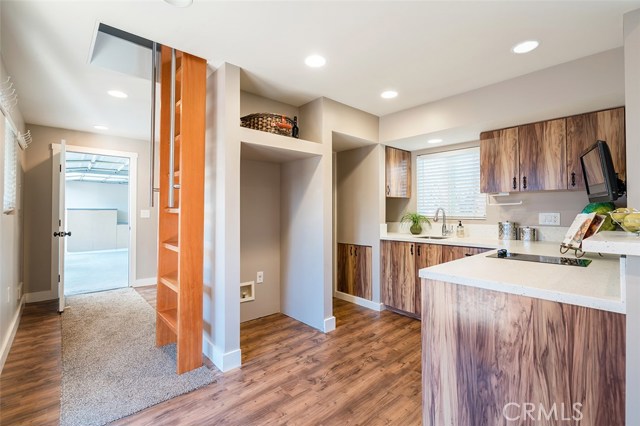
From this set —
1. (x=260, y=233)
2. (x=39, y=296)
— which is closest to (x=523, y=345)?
(x=260, y=233)

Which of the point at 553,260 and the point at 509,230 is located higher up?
the point at 509,230

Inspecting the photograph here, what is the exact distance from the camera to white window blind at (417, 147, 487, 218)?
3.51 m

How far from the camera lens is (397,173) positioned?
3832 millimetres

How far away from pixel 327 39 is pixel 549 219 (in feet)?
8.88

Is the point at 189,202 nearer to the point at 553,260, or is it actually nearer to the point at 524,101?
the point at 553,260

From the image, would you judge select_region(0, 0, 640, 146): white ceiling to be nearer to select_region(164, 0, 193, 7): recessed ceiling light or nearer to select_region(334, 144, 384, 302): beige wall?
select_region(164, 0, 193, 7): recessed ceiling light

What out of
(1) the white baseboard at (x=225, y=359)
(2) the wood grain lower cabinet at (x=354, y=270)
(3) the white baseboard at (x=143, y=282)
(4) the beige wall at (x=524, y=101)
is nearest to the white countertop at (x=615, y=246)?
(4) the beige wall at (x=524, y=101)

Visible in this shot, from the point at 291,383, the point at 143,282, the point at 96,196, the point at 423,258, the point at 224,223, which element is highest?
the point at 96,196

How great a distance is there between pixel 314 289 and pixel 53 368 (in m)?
2.14

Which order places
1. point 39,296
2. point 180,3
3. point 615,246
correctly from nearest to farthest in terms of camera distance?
1. point 615,246
2. point 180,3
3. point 39,296

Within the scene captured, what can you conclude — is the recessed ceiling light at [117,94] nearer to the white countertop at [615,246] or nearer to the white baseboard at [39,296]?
the white baseboard at [39,296]

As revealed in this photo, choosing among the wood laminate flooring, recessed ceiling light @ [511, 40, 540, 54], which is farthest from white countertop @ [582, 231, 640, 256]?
recessed ceiling light @ [511, 40, 540, 54]

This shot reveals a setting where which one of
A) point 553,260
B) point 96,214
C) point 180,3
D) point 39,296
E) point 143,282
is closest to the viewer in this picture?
point 180,3

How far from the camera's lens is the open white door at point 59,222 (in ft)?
11.1
